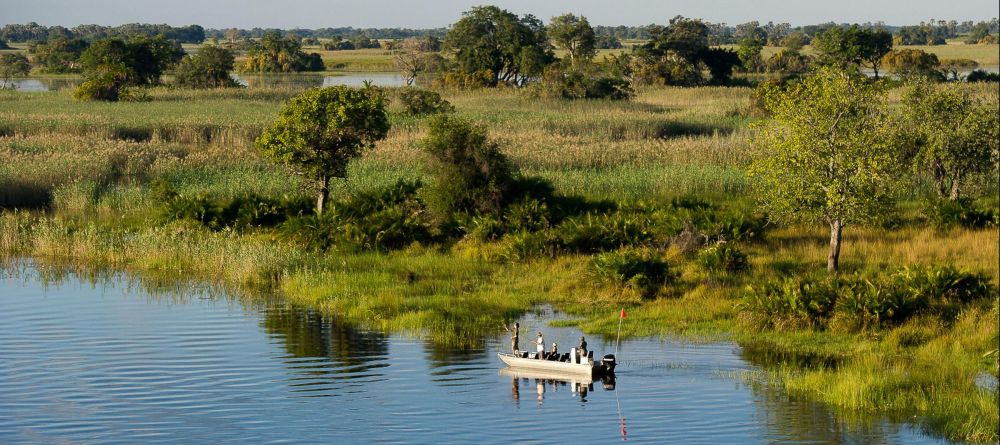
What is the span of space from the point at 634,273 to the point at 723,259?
9.40 ft

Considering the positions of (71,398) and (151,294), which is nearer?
(71,398)

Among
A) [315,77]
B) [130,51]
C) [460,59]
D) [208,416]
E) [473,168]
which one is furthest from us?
[315,77]

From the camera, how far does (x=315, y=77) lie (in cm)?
14062

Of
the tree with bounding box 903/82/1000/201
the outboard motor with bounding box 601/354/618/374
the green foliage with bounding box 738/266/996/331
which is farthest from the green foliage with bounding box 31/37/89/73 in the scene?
the outboard motor with bounding box 601/354/618/374

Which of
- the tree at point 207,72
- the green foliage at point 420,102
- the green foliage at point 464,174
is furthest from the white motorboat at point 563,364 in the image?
the tree at point 207,72

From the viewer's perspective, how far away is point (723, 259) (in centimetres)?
3397

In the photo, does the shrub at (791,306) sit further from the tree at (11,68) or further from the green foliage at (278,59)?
the green foliage at (278,59)

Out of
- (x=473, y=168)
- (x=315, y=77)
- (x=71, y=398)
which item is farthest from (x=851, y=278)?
(x=315, y=77)

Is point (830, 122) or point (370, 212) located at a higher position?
point (830, 122)

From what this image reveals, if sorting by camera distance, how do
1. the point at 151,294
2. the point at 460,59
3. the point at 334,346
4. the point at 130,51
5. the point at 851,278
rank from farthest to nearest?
the point at 460,59 < the point at 130,51 < the point at 151,294 < the point at 851,278 < the point at 334,346

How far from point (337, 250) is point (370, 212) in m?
3.15

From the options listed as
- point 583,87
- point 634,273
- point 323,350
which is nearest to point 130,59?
point 583,87

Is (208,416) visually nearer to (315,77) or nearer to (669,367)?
(669,367)

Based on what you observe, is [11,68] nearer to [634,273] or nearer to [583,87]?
[583,87]
